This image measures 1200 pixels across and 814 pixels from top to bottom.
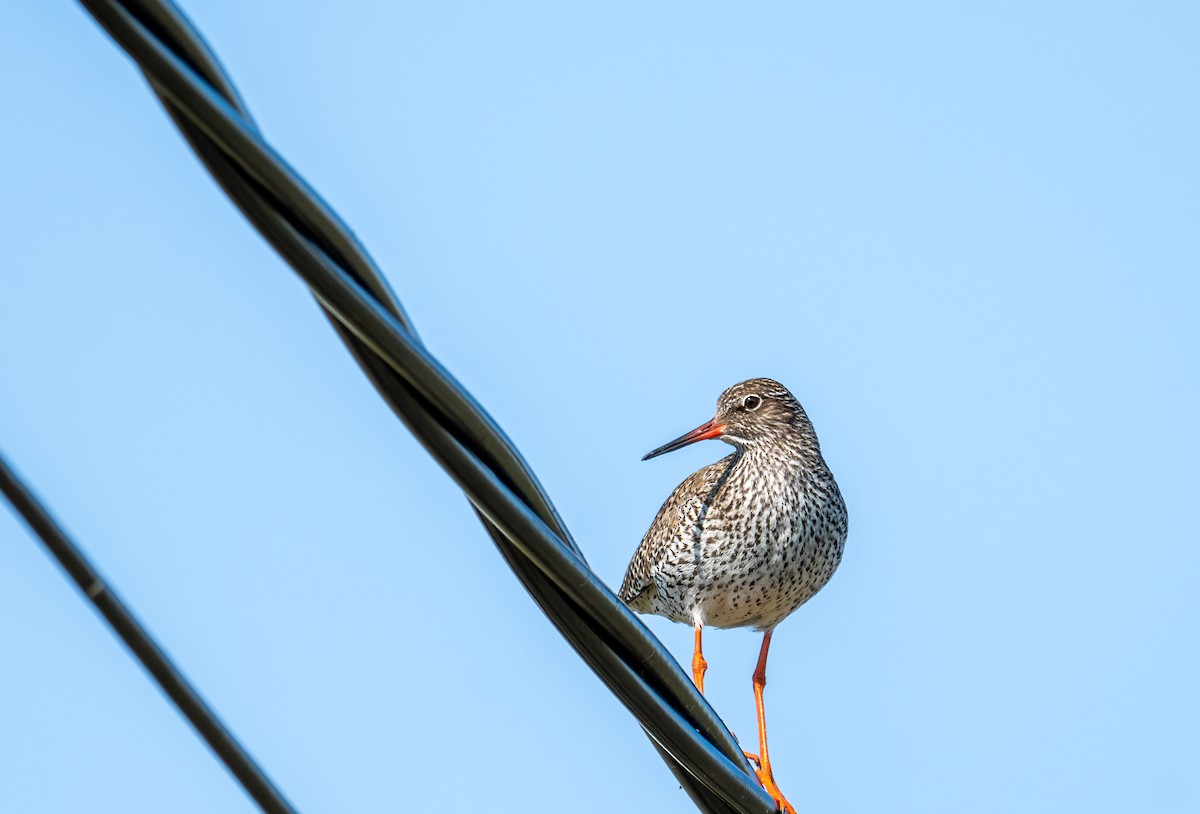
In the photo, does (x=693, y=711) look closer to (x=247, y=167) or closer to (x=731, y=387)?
(x=247, y=167)

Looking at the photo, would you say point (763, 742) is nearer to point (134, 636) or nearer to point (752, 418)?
point (752, 418)

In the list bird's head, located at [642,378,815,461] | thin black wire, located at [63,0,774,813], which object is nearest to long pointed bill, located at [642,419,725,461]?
bird's head, located at [642,378,815,461]

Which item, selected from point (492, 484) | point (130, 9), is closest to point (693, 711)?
point (492, 484)

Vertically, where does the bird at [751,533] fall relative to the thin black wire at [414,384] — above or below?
below

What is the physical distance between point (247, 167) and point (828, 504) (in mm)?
7914

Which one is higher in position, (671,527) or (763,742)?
(671,527)

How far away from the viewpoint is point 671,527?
10352mm

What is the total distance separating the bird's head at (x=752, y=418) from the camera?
34.7 feet

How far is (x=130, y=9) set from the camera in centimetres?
235

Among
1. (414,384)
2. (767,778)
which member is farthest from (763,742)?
(414,384)

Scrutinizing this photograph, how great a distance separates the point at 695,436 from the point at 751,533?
4.31 ft

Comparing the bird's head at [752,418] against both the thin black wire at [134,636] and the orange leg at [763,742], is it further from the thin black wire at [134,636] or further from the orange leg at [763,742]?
the thin black wire at [134,636]

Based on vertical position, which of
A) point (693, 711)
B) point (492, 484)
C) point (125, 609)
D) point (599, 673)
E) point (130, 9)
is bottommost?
point (693, 711)

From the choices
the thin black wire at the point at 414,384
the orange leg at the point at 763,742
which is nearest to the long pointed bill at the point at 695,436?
the orange leg at the point at 763,742
